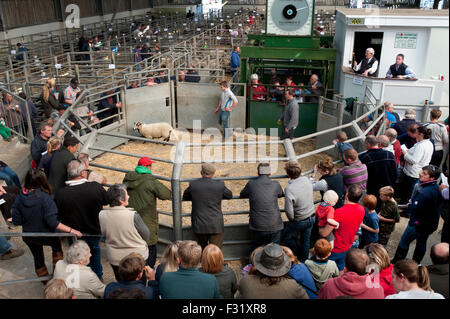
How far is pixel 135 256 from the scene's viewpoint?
3.53 meters

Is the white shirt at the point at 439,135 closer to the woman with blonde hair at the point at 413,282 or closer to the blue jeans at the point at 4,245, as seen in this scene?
the woman with blonde hair at the point at 413,282

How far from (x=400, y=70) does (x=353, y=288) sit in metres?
7.50

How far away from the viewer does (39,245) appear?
4863 millimetres

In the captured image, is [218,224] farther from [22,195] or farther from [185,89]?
[185,89]

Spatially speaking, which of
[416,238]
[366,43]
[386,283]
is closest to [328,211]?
[386,283]

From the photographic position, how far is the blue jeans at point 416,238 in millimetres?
5137

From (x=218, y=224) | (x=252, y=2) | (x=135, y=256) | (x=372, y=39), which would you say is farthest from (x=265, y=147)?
(x=252, y=2)

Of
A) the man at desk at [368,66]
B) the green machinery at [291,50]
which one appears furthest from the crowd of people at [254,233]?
the green machinery at [291,50]

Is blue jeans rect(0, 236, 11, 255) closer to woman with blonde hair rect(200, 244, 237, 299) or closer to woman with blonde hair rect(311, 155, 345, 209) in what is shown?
woman with blonde hair rect(200, 244, 237, 299)

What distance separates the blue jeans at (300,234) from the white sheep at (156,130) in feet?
19.8

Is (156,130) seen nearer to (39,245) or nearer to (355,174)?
(39,245)

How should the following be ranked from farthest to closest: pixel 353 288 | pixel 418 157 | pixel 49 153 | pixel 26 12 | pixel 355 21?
pixel 26 12 < pixel 355 21 < pixel 418 157 < pixel 49 153 < pixel 353 288
